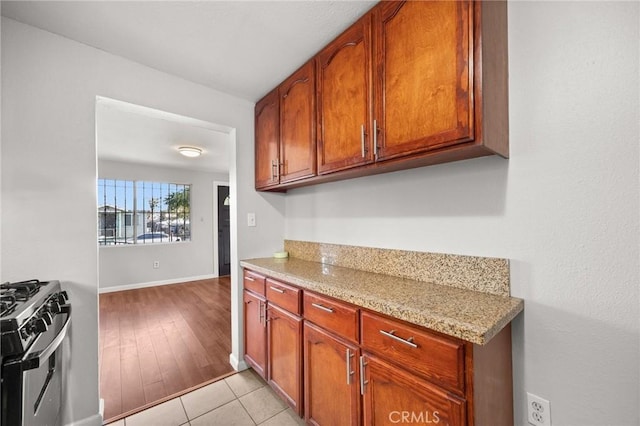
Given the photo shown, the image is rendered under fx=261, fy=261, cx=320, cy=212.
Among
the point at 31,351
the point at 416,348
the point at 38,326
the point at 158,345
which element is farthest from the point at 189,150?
the point at 416,348

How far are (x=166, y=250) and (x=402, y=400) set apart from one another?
527 centimetres

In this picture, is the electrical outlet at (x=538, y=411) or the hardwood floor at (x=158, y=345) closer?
the electrical outlet at (x=538, y=411)

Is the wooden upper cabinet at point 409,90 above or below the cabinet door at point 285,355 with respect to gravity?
above

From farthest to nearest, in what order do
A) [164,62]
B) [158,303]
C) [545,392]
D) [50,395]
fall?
1. [158,303]
2. [164,62]
3. [50,395]
4. [545,392]

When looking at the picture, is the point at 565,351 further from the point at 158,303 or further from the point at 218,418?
the point at 158,303

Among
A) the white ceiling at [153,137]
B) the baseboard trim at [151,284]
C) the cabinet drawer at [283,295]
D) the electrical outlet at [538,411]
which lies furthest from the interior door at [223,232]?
the electrical outlet at [538,411]

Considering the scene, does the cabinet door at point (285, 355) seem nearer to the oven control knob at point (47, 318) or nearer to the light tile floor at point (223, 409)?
the light tile floor at point (223, 409)

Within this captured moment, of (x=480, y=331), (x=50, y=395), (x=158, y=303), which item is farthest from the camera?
(x=158, y=303)

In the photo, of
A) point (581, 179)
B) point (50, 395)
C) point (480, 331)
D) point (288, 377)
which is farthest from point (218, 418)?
point (581, 179)

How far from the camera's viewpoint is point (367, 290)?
126cm

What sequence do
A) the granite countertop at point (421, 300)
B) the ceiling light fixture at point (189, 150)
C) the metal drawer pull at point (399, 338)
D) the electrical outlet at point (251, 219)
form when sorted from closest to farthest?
the granite countertop at point (421, 300)
the metal drawer pull at point (399, 338)
the electrical outlet at point (251, 219)
the ceiling light fixture at point (189, 150)

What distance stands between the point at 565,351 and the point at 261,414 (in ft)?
5.45

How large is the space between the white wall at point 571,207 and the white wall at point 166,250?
5310 mm

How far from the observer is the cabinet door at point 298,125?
172cm
